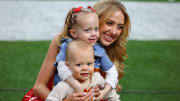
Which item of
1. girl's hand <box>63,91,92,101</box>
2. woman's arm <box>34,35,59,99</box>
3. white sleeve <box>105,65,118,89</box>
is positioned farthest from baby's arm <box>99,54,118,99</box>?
woman's arm <box>34,35,59,99</box>

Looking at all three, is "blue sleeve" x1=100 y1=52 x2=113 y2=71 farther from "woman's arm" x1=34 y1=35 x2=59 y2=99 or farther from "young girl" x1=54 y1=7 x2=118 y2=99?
"woman's arm" x1=34 y1=35 x2=59 y2=99

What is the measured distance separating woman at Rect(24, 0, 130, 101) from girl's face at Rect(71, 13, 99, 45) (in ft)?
0.93

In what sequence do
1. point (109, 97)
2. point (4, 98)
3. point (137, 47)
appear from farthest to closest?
point (137, 47)
point (4, 98)
point (109, 97)

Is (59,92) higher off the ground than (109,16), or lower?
lower

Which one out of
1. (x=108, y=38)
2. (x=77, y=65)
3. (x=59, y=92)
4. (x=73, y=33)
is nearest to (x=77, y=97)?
(x=59, y=92)

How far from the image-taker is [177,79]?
5914mm

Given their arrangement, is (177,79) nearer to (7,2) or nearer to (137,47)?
(137,47)

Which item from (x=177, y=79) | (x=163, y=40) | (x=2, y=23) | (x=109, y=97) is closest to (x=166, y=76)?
(x=177, y=79)

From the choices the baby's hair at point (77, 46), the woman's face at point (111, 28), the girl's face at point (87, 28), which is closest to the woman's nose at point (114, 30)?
the woman's face at point (111, 28)

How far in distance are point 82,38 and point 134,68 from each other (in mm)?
3971

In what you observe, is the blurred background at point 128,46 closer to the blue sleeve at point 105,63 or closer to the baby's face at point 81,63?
the blue sleeve at point 105,63

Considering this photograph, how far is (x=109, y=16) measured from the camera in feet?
10.1

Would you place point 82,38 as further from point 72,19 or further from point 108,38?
point 108,38

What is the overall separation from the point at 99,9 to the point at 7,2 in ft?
31.9
